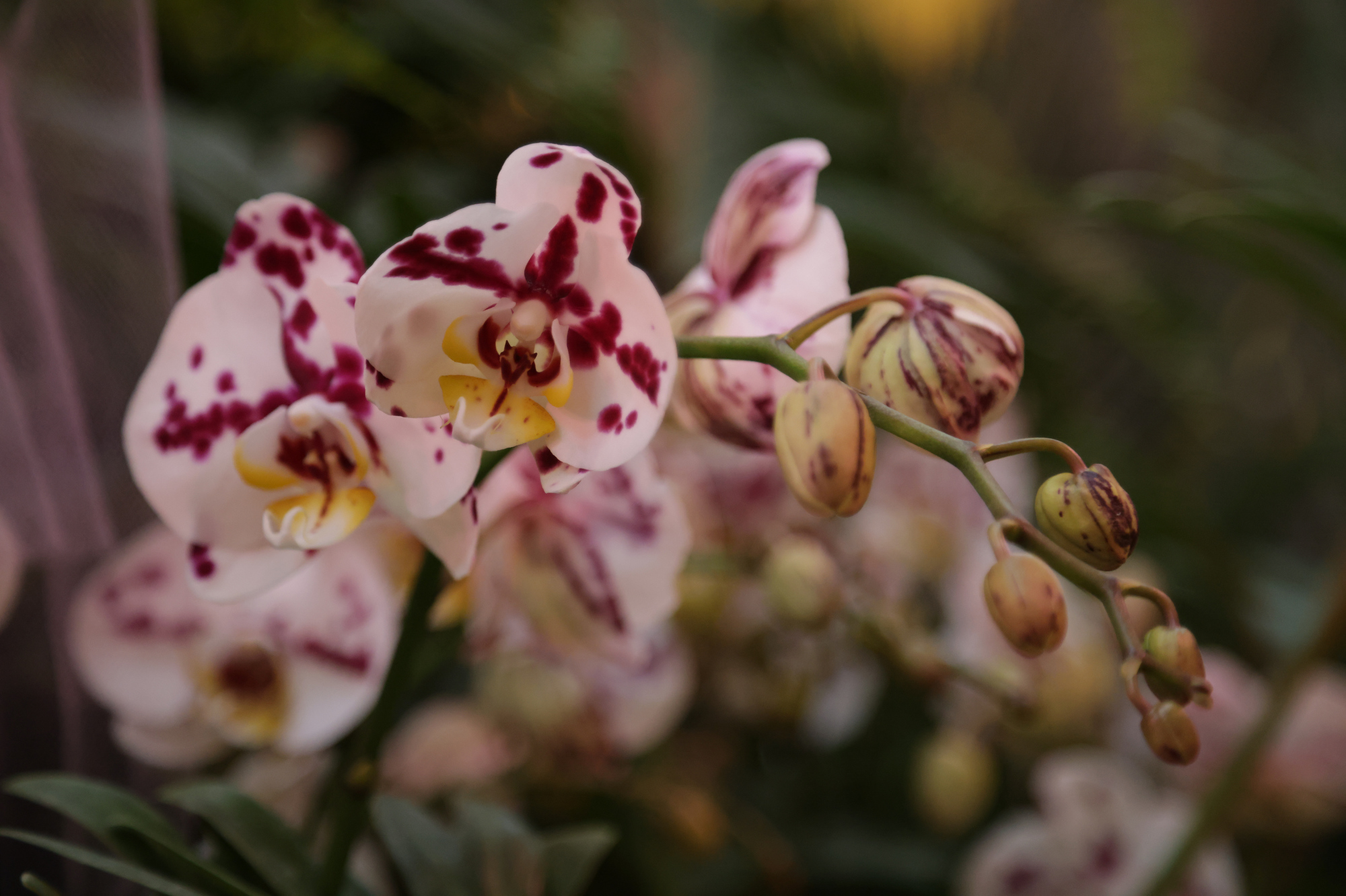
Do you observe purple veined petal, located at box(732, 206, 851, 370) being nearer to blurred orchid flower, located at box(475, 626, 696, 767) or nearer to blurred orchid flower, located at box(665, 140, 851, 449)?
blurred orchid flower, located at box(665, 140, 851, 449)

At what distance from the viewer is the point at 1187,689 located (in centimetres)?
19

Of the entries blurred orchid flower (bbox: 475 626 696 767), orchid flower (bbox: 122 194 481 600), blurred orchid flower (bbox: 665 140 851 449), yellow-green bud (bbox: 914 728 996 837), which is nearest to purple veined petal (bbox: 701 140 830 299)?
blurred orchid flower (bbox: 665 140 851 449)

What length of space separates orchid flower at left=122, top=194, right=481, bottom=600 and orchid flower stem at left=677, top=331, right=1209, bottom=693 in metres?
0.09

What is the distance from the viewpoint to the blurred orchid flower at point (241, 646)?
1.03 ft

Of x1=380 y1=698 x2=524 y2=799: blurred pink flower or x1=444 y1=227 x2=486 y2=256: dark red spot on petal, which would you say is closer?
x1=444 y1=227 x2=486 y2=256: dark red spot on petal

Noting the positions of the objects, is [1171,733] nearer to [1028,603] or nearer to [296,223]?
[1028,603]

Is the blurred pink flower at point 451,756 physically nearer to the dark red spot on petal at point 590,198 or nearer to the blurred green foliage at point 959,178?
the blurred green foliage at point 959,178

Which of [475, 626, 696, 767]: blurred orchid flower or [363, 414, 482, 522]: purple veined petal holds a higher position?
[363, 414, 482, 522]: purple veined petal

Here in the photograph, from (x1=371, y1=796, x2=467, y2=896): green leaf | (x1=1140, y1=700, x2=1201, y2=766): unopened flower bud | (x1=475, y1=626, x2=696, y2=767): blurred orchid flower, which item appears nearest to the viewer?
(x1=1140, y1=700, x2=1201, y2=766): unopened flower bud

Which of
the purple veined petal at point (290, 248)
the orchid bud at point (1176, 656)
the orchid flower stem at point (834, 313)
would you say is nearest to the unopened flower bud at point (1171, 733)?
the orchid bud at point (1176, 656)

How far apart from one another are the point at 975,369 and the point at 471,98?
708mm

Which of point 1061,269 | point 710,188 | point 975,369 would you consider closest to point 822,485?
point 975,369

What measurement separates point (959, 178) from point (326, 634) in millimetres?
852

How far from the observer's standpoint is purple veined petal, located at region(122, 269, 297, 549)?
0.24m
